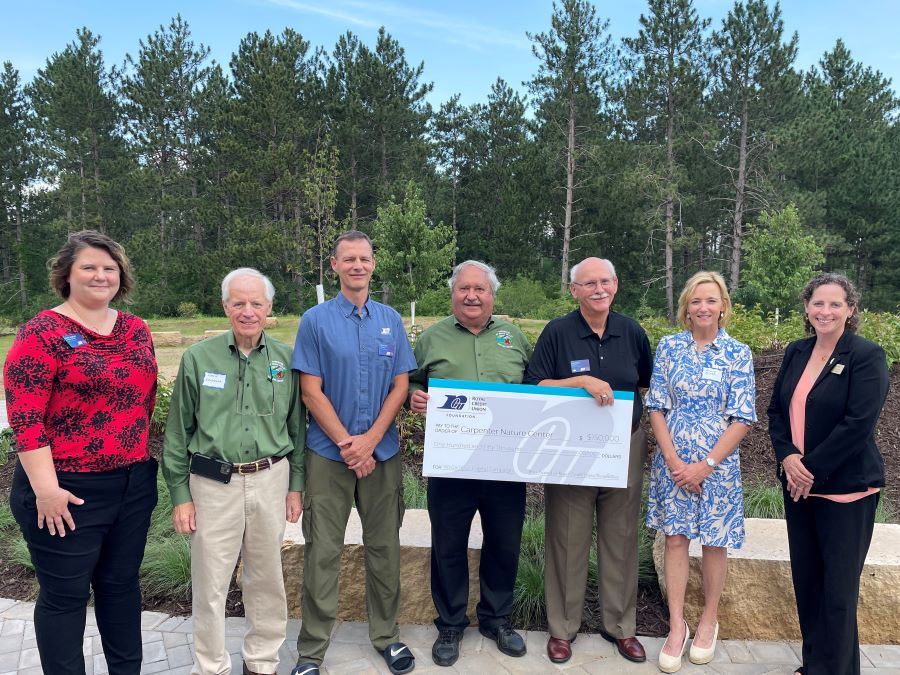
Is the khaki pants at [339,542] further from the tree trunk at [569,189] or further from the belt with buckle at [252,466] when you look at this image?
the tree trunk at [569,189]

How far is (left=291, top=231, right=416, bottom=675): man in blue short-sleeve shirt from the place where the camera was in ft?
10.5

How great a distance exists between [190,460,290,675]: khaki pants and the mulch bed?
796mm

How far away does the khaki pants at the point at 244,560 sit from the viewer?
299 cm

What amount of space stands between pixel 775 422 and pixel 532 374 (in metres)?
1.25

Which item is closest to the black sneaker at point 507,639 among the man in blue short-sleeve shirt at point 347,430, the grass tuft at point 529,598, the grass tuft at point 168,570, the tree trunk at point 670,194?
Answer: the grass tuft at point 529,598

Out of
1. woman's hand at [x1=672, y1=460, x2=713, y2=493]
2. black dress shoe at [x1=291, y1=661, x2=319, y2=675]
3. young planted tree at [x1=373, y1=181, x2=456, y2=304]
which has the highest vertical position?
young planted tree at [x1=373, y1=181, x2=456, y2=304]

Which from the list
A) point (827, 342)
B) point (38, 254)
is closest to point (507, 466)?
point (827, 342)

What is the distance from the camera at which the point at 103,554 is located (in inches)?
112

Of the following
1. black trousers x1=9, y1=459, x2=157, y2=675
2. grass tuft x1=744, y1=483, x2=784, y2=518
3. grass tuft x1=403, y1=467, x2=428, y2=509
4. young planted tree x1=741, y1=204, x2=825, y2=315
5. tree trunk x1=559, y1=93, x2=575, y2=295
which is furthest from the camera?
tree trunk x1=559, y1=93, x2=575, y2=295

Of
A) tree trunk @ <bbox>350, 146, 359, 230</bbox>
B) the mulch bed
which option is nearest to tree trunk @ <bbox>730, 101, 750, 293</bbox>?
tree trunk @ <bbox>350, 146, 359, 230</bbox>

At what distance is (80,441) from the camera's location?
2.64 m

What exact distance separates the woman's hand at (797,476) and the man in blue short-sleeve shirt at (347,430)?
1913 mm

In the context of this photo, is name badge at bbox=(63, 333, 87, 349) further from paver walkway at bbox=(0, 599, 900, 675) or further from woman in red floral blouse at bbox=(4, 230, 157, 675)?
paver walkway at bbox=(0, 599, 900, 675)

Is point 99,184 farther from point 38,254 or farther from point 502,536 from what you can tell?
point 502,536
